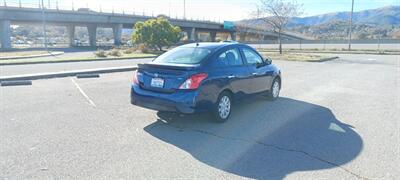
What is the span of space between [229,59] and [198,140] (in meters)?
1.97

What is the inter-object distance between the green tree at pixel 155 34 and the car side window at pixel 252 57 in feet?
94.9

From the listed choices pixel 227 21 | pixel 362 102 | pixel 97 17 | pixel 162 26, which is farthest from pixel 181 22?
pixel 362 102

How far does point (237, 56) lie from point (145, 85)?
200 centimetres

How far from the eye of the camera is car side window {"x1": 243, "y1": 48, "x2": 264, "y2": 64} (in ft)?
22.4

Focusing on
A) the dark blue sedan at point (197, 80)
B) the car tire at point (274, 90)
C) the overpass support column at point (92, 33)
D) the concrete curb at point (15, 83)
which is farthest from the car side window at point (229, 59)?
the overpass support column at point (92, 33)

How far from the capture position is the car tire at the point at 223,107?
5746mm

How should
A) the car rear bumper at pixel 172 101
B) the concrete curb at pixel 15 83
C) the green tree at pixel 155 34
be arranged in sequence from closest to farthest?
the car rear bumper at pixel 172 101, the concrete curb at pixel 15 83, the green tree at pixel 155 34

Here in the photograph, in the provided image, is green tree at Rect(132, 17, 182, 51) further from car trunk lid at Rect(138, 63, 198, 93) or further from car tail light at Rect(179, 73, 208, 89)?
car tail light at Rect(179, 73, 208, 89)

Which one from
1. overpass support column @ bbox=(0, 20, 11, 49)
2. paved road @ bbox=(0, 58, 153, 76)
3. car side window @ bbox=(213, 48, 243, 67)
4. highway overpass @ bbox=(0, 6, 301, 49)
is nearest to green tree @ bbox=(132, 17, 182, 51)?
highway overpass @ bbox=(0, 6, 301, 49)

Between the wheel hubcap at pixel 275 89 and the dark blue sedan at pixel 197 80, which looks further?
the wheel hubcap at pixel 275 89

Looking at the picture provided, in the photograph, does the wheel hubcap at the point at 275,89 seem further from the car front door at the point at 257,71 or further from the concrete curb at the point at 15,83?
the concrete curb at the point at 15,83

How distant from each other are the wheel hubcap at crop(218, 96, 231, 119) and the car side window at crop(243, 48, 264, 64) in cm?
124

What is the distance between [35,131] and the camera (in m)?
5.29

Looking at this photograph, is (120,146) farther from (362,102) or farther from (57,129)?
(362,102)
